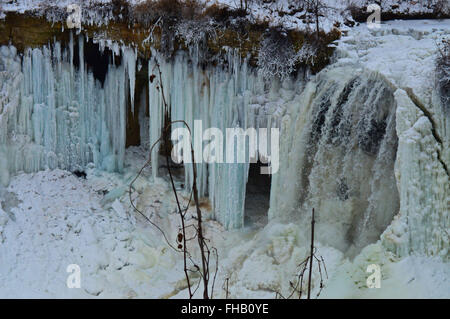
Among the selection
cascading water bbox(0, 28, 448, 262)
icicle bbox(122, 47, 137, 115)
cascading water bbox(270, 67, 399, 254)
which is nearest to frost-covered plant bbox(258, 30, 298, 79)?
cascading water bbox(0, 28, 448, 262)

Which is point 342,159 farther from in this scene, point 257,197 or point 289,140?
point 257,197

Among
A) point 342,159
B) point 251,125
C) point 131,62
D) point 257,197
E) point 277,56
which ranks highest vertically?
point 277,56

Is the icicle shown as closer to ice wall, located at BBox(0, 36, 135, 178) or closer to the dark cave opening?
ice wall, located at BBox(0, 36, 135, 178)

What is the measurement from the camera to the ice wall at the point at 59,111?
750 cm

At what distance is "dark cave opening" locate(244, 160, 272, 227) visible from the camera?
7500 millimetres

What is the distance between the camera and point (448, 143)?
5820mm

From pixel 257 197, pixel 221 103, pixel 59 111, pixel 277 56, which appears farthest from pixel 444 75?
pixel 59 111

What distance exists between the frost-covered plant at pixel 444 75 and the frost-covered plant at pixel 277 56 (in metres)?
1.63

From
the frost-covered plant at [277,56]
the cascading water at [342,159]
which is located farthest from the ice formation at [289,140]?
the frost-covered plant at [277,56]

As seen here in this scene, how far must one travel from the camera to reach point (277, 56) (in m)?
7.16

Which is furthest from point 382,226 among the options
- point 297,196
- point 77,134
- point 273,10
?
point 77,134

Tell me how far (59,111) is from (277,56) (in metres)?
2.75

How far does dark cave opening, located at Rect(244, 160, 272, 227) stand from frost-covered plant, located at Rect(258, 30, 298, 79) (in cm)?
107

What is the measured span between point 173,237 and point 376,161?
267 cm
